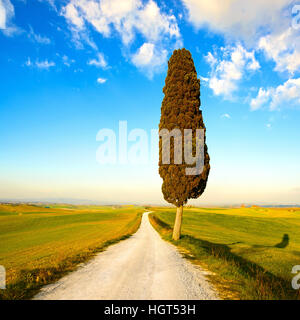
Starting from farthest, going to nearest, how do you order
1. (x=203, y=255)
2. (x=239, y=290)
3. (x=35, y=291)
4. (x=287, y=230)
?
(x=287, y=230)
(x=203, y=255)
(x=239, y=290)
(x=35, y=291)

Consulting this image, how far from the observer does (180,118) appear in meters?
17.2

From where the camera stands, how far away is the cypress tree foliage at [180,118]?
16812 mm

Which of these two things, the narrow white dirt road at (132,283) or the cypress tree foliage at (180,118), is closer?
the narrow white dirt road at (132,283)

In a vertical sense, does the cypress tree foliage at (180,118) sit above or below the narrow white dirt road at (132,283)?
above

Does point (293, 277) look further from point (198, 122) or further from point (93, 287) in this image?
point (198, 122)

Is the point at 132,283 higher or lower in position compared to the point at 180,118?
lower

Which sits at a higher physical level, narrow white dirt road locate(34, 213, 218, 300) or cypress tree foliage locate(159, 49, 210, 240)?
cypress tree foliage locate(159, 49, 210, 240)

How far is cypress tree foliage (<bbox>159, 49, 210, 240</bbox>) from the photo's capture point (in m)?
16.8

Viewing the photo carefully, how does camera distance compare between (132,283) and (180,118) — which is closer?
(132,283)

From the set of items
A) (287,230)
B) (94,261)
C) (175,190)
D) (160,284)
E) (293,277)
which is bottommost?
(287,230)

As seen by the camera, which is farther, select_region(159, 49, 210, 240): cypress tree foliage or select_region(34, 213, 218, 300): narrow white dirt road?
select_region(159, 49, 210, 240): cypress tree foliage
